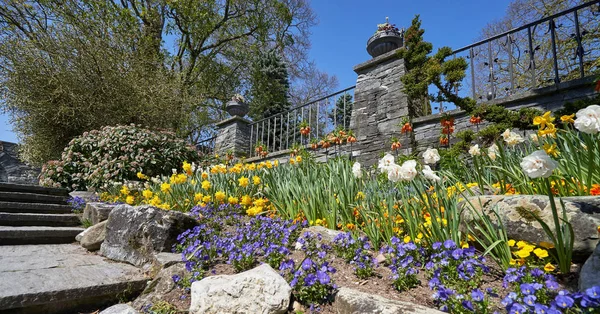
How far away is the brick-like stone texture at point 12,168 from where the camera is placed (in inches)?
392

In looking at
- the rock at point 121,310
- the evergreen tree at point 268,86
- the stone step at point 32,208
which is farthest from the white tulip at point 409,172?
Answer: the evergreen tree at point 268,86

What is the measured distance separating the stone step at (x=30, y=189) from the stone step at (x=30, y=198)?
363mm

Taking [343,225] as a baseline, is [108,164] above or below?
above

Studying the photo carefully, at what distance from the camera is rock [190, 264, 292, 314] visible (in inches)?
58.7

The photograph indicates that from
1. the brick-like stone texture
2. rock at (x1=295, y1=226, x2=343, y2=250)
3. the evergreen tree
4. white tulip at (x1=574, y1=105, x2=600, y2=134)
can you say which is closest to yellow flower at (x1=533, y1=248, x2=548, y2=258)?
white tulip at (x1=574, y1=105, x2=600, y2=134)

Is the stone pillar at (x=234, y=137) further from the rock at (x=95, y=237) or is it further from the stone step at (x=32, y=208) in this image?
the rock at (x=95, y=237)

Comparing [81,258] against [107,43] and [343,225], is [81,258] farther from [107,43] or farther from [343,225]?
[107,43]

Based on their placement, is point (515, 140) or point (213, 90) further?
point (213, 90)

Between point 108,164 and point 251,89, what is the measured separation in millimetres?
10403

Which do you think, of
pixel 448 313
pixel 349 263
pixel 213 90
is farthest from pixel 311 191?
pixel 213 90

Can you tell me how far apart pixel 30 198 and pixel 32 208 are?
59 cm

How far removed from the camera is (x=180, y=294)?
5.90 ft

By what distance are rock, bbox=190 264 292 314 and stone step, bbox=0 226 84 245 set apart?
2.65 metres

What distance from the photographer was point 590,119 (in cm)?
134
